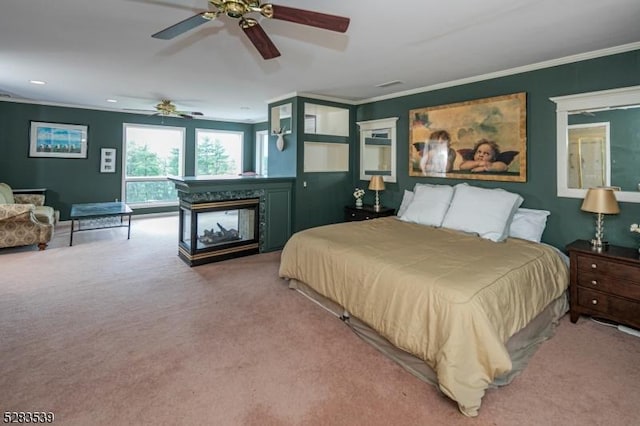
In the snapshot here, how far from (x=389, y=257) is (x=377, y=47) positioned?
2.03 metres

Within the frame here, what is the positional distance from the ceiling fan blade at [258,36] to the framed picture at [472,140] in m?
2.79

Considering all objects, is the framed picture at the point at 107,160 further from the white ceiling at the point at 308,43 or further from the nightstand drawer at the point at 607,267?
the nightstand drawer at the point at 607,267

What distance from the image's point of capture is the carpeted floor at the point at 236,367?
1.80m

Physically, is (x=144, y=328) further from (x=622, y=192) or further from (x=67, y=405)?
(x=622, y=192)

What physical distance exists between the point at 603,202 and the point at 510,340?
1.58 meters

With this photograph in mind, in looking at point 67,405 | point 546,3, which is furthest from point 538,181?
point 67,405

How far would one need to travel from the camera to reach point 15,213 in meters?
4.59

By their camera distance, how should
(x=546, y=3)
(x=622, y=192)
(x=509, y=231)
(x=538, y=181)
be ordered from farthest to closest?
(x=538, y=181)
(x=509, y=231)
(x=622, y=192)
(x=546, y=3)

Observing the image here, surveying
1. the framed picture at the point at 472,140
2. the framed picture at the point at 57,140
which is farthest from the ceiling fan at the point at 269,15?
the framed picture at the point at 57,140

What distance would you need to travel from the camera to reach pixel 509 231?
3.36 m

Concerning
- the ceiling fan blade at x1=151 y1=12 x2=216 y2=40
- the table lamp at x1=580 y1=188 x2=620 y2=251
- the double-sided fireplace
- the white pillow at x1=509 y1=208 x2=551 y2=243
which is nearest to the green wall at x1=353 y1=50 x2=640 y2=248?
the white pillow at x1=509 y1=208 x2=551 y2=243

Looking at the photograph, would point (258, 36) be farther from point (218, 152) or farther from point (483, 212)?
point (218, 152)

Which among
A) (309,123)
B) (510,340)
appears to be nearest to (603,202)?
(510,340)

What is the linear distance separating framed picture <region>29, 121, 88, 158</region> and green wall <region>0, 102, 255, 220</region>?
8 cm
